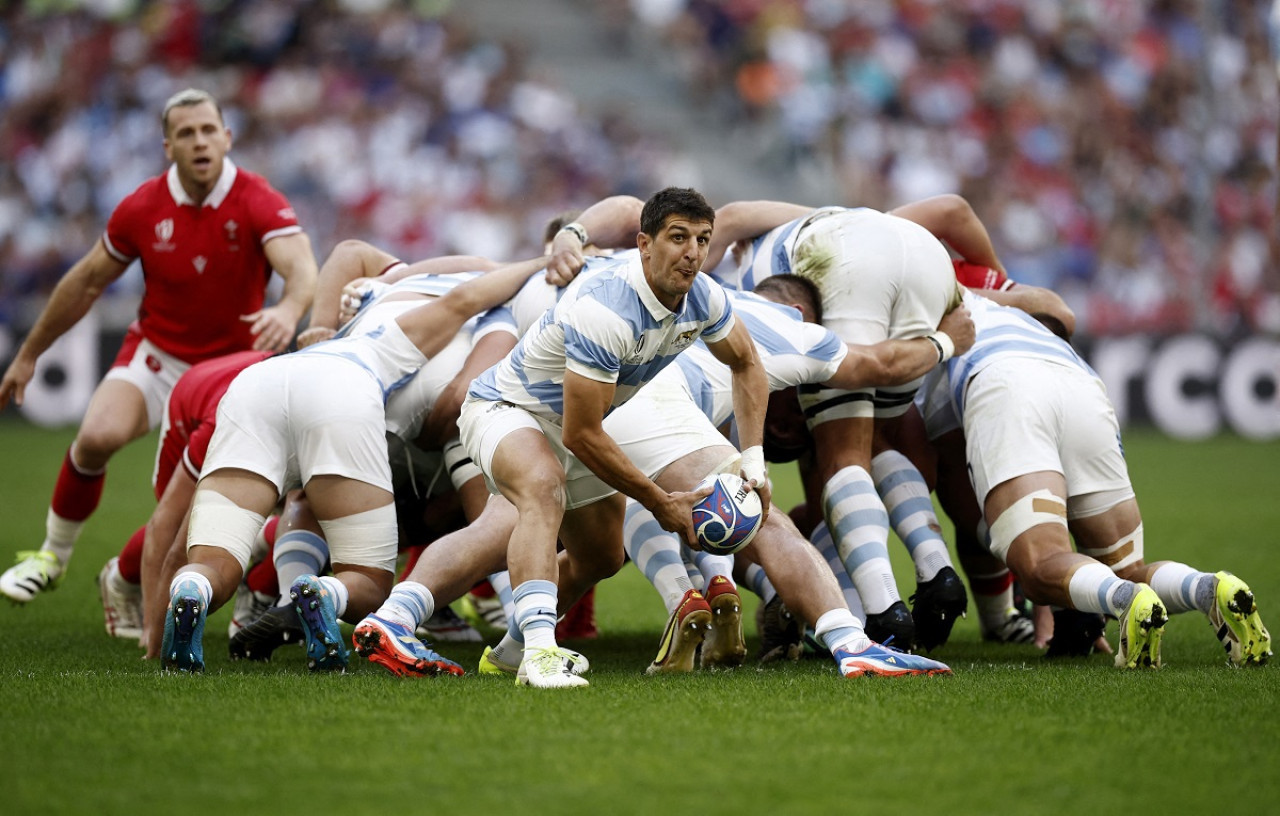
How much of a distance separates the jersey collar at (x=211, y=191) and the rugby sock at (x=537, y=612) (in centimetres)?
346

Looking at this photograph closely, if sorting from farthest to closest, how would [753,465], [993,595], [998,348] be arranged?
1. [993,595]
2. [998,348]
3. [753,465]

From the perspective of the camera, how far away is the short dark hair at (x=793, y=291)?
6.32 metres

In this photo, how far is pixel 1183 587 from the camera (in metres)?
5.30

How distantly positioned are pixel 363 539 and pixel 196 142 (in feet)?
8.75

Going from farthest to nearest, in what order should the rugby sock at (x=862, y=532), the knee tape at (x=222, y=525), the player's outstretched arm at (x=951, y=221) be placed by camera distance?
the player's outstretched arm at (x=951, y=221), the rugby sock at (x=862, y=532), the knee tape at (x=222, y=525)

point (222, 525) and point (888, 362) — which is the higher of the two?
point (888, 362)

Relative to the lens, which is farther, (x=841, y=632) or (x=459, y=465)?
(x=459, y=465)

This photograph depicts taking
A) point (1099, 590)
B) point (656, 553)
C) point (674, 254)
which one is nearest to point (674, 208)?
point (674, 254)

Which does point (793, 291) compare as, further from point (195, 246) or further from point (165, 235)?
point (165, 235)

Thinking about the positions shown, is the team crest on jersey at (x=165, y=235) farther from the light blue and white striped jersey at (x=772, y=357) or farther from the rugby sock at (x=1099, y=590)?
the rugby sock at (x=1099, y=590)

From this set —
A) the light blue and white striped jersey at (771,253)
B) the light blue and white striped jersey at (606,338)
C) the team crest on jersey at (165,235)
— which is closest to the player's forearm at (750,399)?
the light blue and white striped jersey at (606,338)

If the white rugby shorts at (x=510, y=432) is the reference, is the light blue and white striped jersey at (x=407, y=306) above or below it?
above

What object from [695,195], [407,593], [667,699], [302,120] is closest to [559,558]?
[407,593]

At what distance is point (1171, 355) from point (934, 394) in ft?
35.6
